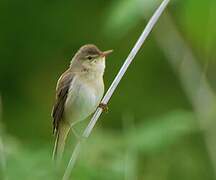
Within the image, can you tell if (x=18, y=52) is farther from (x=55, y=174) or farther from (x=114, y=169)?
(x=55, y=174)

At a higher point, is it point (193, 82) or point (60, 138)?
point (60, 138)

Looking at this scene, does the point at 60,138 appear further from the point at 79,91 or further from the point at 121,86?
the point at 121,86

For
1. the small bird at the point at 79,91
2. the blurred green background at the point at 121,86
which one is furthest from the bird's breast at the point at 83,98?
the blurred green background at the point at 121,86

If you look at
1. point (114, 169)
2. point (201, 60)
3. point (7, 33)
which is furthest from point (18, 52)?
point (114, 169)

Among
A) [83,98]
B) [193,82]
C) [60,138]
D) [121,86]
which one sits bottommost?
[121,86]

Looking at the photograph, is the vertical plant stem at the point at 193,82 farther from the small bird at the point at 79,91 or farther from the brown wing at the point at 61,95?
the brown wing at the point at 61,95

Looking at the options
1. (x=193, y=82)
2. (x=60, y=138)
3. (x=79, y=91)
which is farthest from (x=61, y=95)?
(x=193, y=82)
